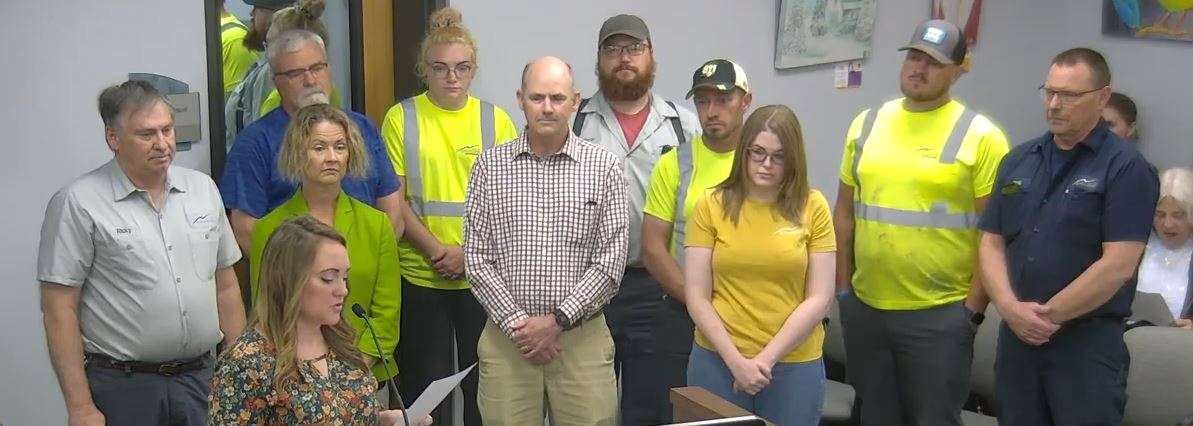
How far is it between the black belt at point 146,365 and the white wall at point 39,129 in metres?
0.40

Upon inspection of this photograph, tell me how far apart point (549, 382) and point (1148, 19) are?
3.49m

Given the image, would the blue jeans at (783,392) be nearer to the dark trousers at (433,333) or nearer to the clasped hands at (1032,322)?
the clasped hands at (1032,322)

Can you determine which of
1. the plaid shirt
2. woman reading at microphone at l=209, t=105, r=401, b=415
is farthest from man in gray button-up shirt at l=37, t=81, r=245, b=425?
the plaid shirt

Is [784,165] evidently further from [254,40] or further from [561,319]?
[254,40]

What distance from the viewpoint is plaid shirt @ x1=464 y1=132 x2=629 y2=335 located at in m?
2.99

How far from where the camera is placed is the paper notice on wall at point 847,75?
16.8 ft

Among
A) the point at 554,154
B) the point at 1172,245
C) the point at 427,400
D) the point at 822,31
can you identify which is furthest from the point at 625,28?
the point at 1172,245

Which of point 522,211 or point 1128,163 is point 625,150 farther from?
point 1128,163

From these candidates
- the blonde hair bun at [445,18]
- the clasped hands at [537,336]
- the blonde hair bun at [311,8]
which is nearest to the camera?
the clasped hands at [537,336]

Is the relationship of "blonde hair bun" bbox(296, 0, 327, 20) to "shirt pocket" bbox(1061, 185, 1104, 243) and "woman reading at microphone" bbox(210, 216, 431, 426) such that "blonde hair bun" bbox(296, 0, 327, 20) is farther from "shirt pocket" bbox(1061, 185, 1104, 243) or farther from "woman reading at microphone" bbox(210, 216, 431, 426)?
"shirt pocket" bbox(1061, 185, 1104, 243)

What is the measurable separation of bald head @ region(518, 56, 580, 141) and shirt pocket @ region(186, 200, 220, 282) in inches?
31.0

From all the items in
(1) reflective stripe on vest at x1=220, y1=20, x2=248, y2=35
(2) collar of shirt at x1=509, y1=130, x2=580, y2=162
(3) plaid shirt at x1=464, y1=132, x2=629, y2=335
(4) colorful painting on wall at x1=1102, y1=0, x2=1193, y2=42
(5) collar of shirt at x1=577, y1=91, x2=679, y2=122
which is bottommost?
(3) plaid shirt at x1=464, y1=132, x2=629, y2=335

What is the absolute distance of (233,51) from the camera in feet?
11.3

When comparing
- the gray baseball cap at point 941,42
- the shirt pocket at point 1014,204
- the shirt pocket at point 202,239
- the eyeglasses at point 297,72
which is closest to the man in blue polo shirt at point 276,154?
the eyeglasses at point 297,72
